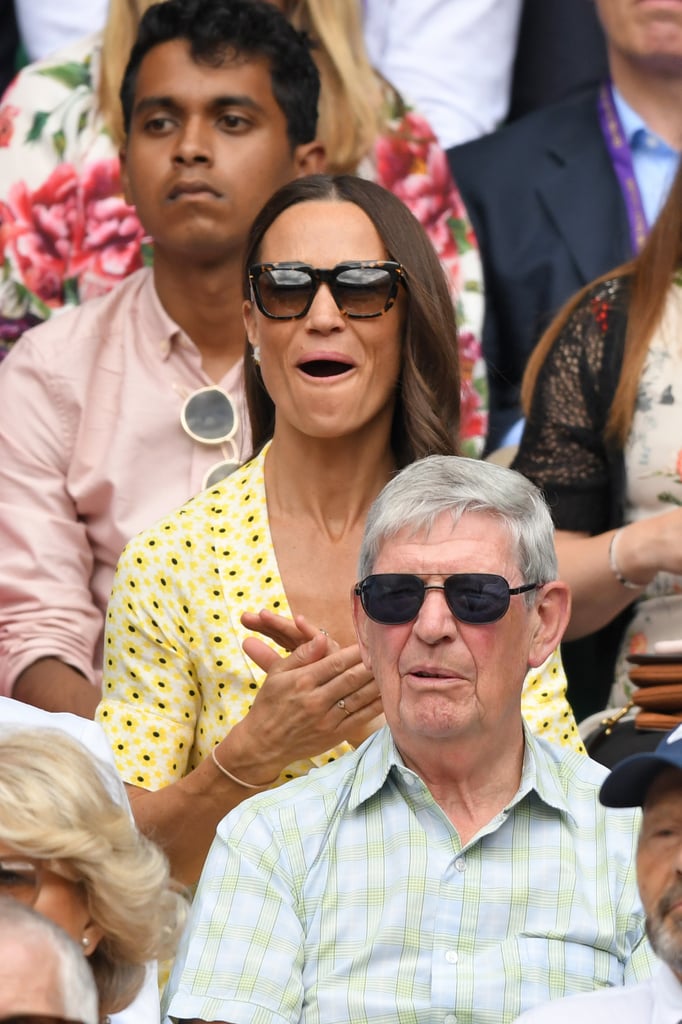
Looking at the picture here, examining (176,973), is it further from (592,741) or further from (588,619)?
(588,619)

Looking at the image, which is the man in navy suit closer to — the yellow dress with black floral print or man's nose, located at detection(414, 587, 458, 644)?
the yellow dress with black floral print

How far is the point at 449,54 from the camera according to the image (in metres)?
5.72

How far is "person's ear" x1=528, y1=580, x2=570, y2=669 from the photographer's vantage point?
10.2ft

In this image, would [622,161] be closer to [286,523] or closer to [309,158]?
[309,158]

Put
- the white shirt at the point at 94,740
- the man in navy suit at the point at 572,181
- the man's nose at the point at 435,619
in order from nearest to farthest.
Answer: the white shirt at the point at 94,740
the man's nose at the point at 435,619
the man in navy suit at the point at 572,181

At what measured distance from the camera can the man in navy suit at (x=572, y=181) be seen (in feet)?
17.3

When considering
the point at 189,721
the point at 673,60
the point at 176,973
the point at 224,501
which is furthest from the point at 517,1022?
the point at 673,60

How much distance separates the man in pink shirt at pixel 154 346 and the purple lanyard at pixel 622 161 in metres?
1.06

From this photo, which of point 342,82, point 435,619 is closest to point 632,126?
point 342,82

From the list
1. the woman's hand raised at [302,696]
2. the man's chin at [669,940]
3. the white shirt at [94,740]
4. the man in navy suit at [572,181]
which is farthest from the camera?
the man in navy suit at [572,181]

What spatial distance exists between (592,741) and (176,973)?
1.21 meters

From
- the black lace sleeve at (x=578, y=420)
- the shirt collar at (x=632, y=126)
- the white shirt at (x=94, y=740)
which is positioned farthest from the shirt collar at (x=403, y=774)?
the shirt collar at (x=632, y=126)

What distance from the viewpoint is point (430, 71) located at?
18.7ft

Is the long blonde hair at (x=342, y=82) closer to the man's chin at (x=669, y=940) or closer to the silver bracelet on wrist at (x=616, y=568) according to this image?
the silver bracelet on wrist at (x=616, y=568)
